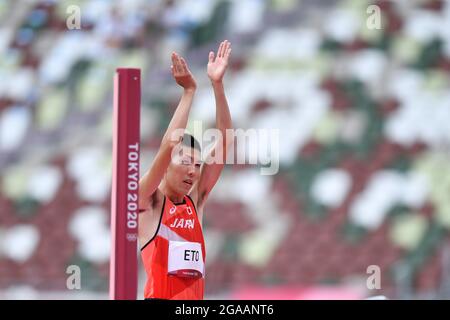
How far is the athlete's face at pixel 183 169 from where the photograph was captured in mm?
4242

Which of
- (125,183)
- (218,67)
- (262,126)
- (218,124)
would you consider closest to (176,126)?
(218,67)

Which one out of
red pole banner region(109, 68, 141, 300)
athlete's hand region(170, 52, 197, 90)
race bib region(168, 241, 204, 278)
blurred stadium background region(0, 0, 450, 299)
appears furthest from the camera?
blurred stadium background region(0, 0, 450, 299)

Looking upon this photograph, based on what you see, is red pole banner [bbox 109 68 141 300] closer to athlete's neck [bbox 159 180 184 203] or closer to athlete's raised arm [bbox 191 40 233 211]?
athlete's raised arm [bbox 191 40 233 211]

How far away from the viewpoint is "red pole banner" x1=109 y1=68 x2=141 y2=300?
2455mm

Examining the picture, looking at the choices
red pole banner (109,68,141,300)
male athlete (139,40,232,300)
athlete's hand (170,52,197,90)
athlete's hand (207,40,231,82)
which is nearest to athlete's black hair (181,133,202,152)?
male athlete (139,40,232,300)

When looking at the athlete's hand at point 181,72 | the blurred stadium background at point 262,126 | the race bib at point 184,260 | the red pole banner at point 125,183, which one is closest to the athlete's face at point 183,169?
the race bib at point 184,260

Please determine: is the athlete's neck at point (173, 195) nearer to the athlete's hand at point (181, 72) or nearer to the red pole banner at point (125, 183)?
the athlete's hand at point (181, 72)

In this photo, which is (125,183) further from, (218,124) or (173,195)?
(173,195)

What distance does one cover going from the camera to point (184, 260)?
4.20m

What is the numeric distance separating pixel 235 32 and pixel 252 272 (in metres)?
3.12

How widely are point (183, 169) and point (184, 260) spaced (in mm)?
433

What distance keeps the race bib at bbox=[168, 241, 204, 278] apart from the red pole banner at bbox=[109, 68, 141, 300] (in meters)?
1.66

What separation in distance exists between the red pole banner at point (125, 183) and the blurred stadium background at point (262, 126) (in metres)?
6.98

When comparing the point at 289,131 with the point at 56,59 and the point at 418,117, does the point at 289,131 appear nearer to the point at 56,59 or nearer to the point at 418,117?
the point at 418,117
